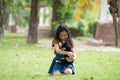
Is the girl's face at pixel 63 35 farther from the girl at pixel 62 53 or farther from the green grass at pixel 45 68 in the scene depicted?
the green grass at pixel 45 68

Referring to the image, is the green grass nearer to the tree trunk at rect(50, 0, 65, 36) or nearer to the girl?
the girl

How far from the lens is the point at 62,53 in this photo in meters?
10.9

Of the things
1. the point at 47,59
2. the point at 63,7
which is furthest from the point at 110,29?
the point at 47,59

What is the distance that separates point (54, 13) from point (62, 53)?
79.1 feet

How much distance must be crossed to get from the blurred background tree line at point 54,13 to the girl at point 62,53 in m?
8.85

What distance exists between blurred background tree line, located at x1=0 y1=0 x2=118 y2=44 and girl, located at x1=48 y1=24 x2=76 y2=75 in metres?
8.85

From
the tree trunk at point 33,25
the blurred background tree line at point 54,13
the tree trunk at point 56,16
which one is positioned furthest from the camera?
the tree trunk at point 56,16

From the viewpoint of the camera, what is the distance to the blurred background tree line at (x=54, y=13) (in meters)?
24.3

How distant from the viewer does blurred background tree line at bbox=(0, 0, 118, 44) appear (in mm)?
24312

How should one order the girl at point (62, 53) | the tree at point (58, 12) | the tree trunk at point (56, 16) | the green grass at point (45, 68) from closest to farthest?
1. the green grass at point (45, 68)
2. the girl at point (62, 53)
3. the tree at point (58, 12)
4. the tree trunk at point (56, 16)

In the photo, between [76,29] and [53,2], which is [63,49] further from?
[76,29]

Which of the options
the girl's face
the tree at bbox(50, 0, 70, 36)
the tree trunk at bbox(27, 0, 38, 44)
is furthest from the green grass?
the tree at bbox(50, 0, 70, 36)

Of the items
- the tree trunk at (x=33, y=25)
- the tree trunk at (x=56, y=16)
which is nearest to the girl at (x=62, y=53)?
the tree trunk at (x=33, y=25)

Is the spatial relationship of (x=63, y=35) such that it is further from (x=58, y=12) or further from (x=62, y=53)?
(x=58, y=12)
